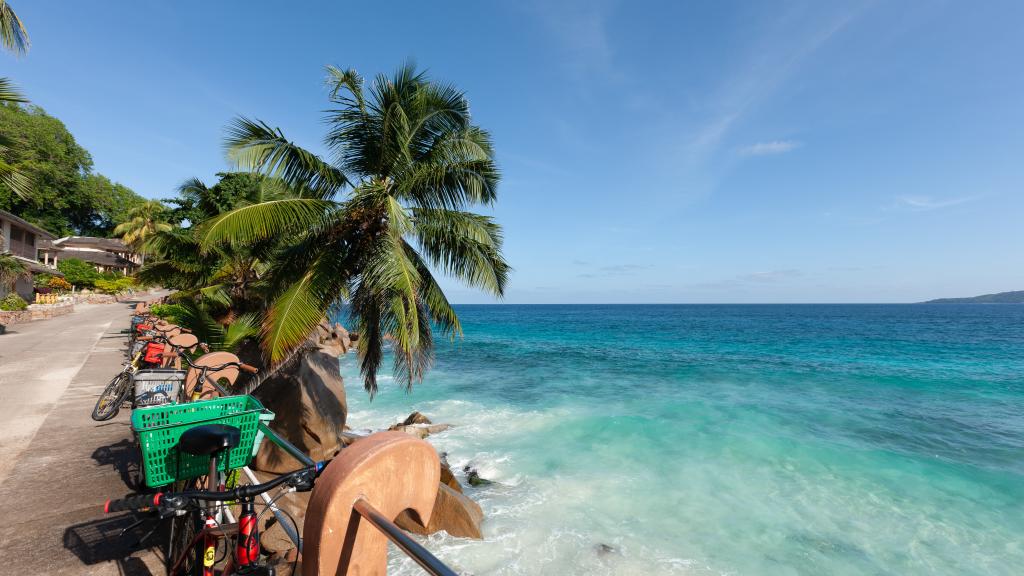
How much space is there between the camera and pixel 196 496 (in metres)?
2.33

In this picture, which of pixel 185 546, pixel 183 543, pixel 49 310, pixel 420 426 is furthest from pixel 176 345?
pixel 49 310

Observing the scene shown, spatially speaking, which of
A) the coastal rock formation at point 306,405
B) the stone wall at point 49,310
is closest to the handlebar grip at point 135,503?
the coastal rock formation at point 306,405

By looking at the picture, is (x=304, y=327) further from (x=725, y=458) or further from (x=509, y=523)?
(x=725, y=458)

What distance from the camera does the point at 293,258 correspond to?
344 inches

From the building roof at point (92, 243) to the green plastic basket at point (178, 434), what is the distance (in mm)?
64801

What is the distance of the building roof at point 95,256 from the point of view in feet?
160

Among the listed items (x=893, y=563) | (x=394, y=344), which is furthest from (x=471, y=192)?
(x=893, y=563)

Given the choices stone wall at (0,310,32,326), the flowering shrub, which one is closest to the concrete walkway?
stone wall at (0,310,32,326)

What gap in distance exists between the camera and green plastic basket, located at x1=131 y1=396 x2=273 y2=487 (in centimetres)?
295

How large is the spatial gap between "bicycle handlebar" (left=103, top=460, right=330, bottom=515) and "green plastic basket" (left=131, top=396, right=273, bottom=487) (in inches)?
22.3

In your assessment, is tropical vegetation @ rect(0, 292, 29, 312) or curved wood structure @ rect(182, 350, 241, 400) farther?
tropical vegetation @ rect(0, 292, 29, 312)

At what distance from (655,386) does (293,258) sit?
63.2 ft

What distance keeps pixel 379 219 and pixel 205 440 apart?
19.6ft

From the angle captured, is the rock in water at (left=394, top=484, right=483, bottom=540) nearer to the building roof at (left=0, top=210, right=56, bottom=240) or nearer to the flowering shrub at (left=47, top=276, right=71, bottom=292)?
the building roof at (left=0, top=210, right=56, bottom=240)
